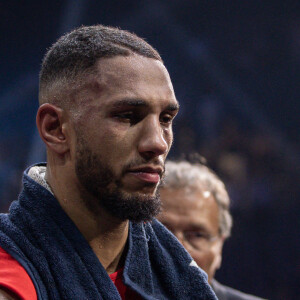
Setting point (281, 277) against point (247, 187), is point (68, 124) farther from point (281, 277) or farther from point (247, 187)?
point (281, 277)

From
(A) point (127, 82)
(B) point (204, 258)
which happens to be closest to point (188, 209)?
(B) point (204, 258)

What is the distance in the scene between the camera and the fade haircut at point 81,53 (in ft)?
2.71

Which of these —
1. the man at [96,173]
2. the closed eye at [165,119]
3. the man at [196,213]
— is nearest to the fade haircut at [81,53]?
the man at [96,173]

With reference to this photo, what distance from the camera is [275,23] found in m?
2.38

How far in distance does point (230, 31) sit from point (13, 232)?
1916 mm

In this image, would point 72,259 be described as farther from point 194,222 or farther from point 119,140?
point 194,222

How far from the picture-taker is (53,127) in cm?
84

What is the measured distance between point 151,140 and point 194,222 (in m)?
0.73

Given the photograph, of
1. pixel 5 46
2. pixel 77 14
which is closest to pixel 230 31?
pixel 77 14

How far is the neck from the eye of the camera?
0.82 meters

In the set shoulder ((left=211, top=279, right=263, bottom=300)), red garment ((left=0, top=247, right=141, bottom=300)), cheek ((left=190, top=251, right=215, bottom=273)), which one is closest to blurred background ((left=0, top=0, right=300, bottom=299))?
shoulder ((left=211, top=279, right=263, bottom=300))

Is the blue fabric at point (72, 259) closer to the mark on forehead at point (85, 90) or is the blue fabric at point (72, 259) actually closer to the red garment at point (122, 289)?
the red garment at point (122, 289)

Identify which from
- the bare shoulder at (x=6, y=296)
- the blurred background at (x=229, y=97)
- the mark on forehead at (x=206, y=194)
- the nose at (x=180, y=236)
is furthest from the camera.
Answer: the blurred background at (x=229, y=97)

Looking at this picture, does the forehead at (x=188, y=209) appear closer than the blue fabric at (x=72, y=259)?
No
